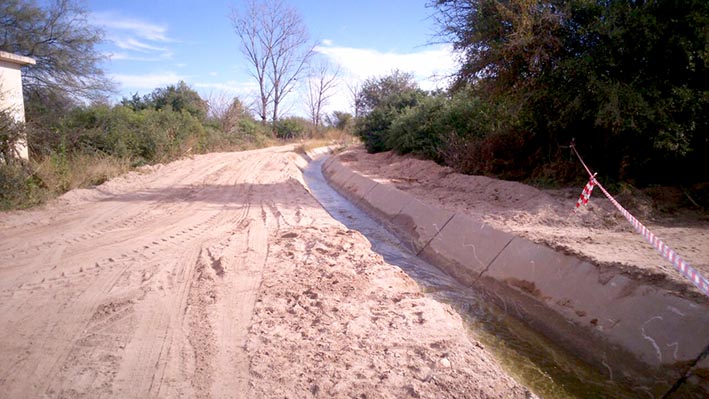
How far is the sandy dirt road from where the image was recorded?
3.82 metres

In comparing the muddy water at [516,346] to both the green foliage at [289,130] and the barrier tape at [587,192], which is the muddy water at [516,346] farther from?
the green foliage at [289,130]

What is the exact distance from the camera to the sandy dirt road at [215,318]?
382cm

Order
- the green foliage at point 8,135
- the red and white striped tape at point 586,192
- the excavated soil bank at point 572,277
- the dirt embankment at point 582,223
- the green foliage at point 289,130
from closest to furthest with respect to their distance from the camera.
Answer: the excavated soil bank at point 572,277, the dirt embankment at point 582,223, the red and white striped tape at point 586,192, the green foliage at point 8,135, the green foliage at point 289,130

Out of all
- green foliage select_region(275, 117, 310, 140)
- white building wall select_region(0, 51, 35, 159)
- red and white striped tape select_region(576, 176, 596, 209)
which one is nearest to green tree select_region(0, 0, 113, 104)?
white building wall select_region(0, 51, 35, 159)

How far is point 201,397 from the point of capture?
3.61 metres

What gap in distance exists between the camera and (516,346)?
5.66m

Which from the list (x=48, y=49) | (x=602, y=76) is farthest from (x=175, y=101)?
(x=602, y=76)

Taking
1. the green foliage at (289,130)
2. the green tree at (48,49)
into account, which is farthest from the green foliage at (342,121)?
the green tree at (48,49)

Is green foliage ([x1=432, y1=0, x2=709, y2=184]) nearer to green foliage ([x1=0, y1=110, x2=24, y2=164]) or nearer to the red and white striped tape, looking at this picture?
the red and white striped tape

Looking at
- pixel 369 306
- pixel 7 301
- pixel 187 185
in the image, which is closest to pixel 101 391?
pixel 7 301

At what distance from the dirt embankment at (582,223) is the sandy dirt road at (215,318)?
255cm

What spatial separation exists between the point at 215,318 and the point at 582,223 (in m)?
7.06

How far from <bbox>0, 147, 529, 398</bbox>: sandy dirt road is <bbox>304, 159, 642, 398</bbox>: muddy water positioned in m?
0.68

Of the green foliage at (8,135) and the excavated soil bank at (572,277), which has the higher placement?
the green foliage at (8,135)
